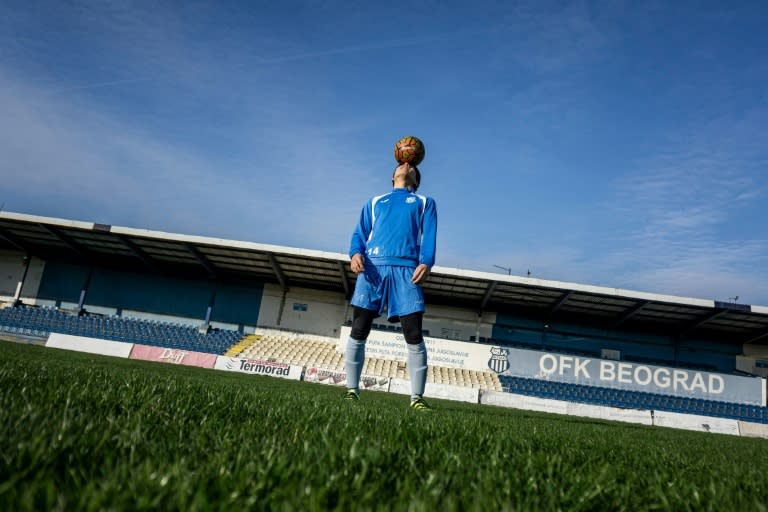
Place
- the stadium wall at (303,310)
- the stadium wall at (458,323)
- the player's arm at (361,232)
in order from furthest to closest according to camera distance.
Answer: the stadium wall at (303,310)
the stadium wall at (458,323)
the player's arm at (361,232)

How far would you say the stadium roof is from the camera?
25.9 meters

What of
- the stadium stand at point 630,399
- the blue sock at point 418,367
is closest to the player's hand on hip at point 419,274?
the blue sock at point 418,367

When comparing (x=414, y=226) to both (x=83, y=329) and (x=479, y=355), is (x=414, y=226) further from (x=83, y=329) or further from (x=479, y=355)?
(x=83, y=329)

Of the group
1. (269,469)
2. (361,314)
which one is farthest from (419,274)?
(269,469)

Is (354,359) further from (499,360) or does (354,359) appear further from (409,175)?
(499,360)

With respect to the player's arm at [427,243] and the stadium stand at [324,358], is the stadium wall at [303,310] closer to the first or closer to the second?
the stadium stand at [324,358]

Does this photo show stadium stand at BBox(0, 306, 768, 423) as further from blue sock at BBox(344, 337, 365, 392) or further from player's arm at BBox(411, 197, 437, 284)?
player's arm at BBox(411, 197, 437, 284)

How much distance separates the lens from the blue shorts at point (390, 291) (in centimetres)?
500

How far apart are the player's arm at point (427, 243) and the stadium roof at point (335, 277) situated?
66.7 feet

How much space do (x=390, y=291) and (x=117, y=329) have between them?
2748 centimetres

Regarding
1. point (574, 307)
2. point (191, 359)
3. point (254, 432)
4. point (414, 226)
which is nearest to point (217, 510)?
point (254, 432)

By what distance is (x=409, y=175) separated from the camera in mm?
5883

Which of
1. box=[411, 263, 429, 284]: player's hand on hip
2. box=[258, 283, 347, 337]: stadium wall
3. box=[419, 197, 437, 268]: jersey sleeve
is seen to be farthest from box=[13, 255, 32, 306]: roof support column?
box=[411, 263, 429, 284]: player's hand on hip

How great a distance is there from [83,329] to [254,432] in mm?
30623
